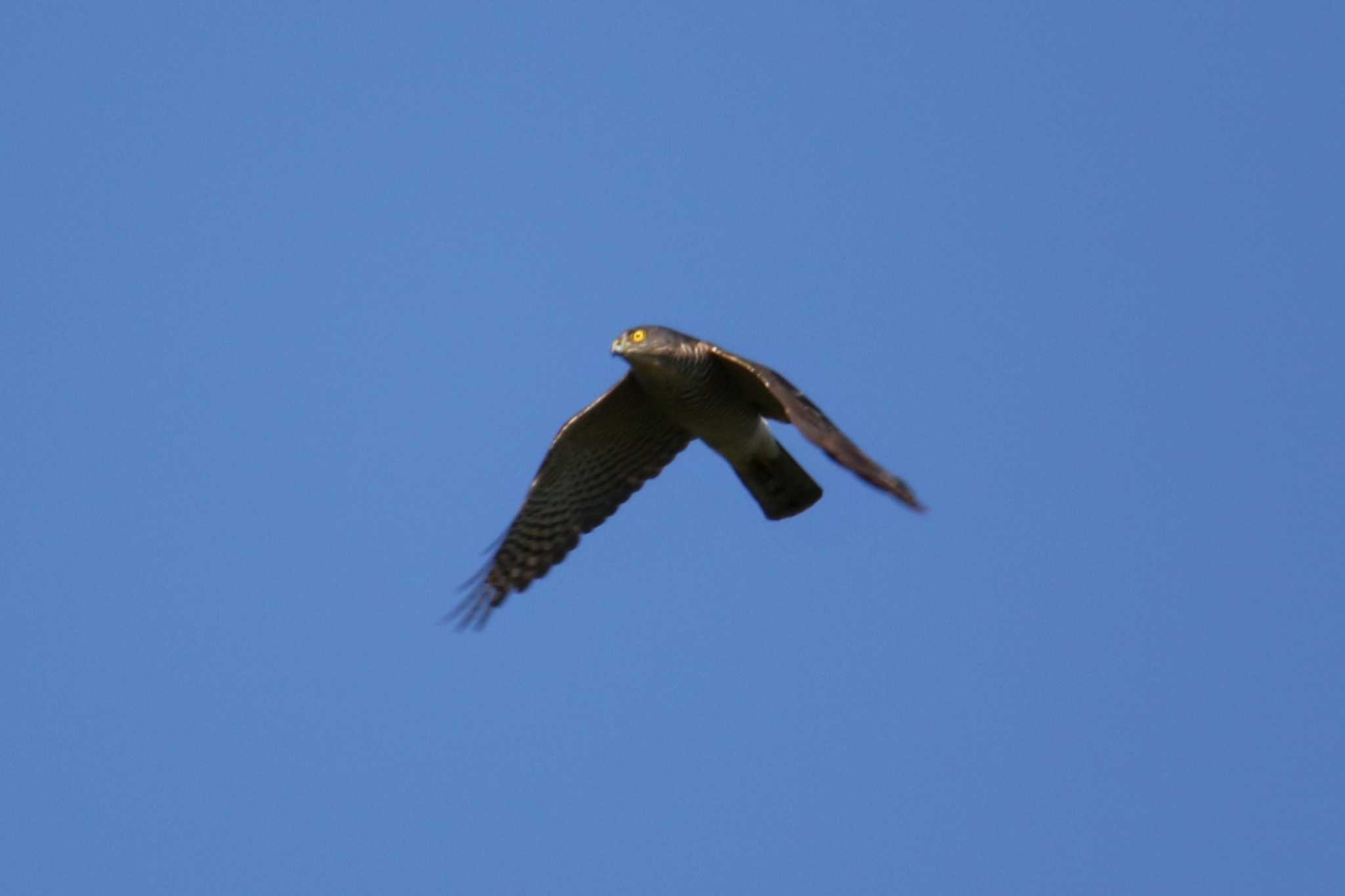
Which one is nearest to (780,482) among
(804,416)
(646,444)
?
(646,444)

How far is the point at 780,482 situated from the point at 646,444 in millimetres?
1014

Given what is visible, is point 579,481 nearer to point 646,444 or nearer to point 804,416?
point 646,444

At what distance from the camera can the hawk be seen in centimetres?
1297

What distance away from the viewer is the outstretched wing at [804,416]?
10.7 metres

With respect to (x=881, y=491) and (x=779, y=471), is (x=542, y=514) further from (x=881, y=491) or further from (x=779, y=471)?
(x=881, y=491)

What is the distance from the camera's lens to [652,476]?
570 inches

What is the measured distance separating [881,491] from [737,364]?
2.50 m

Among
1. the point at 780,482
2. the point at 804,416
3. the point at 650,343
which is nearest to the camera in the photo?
the point at 804,416

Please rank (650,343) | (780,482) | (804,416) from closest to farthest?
(804,416) → (650,343) → (780,482)

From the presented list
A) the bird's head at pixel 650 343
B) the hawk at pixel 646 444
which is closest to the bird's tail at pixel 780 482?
the hawk at pixel 646 444

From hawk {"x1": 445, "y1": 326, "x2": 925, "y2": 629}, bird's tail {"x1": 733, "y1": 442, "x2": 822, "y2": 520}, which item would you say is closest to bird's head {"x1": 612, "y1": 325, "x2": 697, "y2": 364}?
hawk {"x1": 445, "y1": 326, "x2": 925, "y2": 629}

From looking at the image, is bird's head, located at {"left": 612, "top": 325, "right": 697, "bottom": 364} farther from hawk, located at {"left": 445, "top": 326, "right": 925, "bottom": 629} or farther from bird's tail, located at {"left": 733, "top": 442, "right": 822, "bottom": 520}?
bird's tail, located at {"left": 733, "top": 442, "right": 822, "bottom": 520}

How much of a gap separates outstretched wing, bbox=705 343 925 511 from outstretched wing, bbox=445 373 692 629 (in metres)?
0.97

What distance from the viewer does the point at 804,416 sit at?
11.6 m
